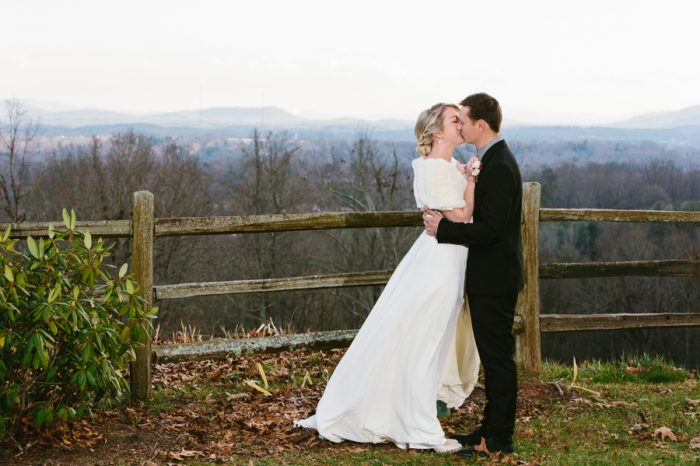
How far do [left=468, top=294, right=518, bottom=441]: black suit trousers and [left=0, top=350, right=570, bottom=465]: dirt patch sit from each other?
3.09 feet

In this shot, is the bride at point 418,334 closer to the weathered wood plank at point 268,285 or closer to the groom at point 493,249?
the groom at point 493,249

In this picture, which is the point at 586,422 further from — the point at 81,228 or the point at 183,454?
the point at 81,228

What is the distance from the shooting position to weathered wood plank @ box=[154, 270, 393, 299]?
685 cm

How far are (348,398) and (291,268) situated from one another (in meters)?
47.2

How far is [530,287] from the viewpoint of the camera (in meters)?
7.89

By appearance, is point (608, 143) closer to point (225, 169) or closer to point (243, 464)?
point (225, 169)

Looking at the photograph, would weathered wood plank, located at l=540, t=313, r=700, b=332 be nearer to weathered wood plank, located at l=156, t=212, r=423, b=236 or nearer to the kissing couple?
weathered wood plank, located at l=156, t=212, r=423, b=236

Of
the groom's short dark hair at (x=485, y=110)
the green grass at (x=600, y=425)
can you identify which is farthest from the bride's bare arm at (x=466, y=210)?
the green grass at (x=600, y=425)

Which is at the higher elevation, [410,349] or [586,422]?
[410,349]

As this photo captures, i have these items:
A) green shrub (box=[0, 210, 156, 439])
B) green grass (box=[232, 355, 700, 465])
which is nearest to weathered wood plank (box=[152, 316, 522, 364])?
green shrub (box=[0, 210, 156, 439])

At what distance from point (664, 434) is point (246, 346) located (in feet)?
11.6

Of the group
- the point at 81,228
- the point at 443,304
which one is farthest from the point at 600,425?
the point at 81,228

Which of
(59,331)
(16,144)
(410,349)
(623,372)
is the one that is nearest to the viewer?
(410,349)

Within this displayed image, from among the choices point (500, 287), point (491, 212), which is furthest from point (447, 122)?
point (500, 287)
